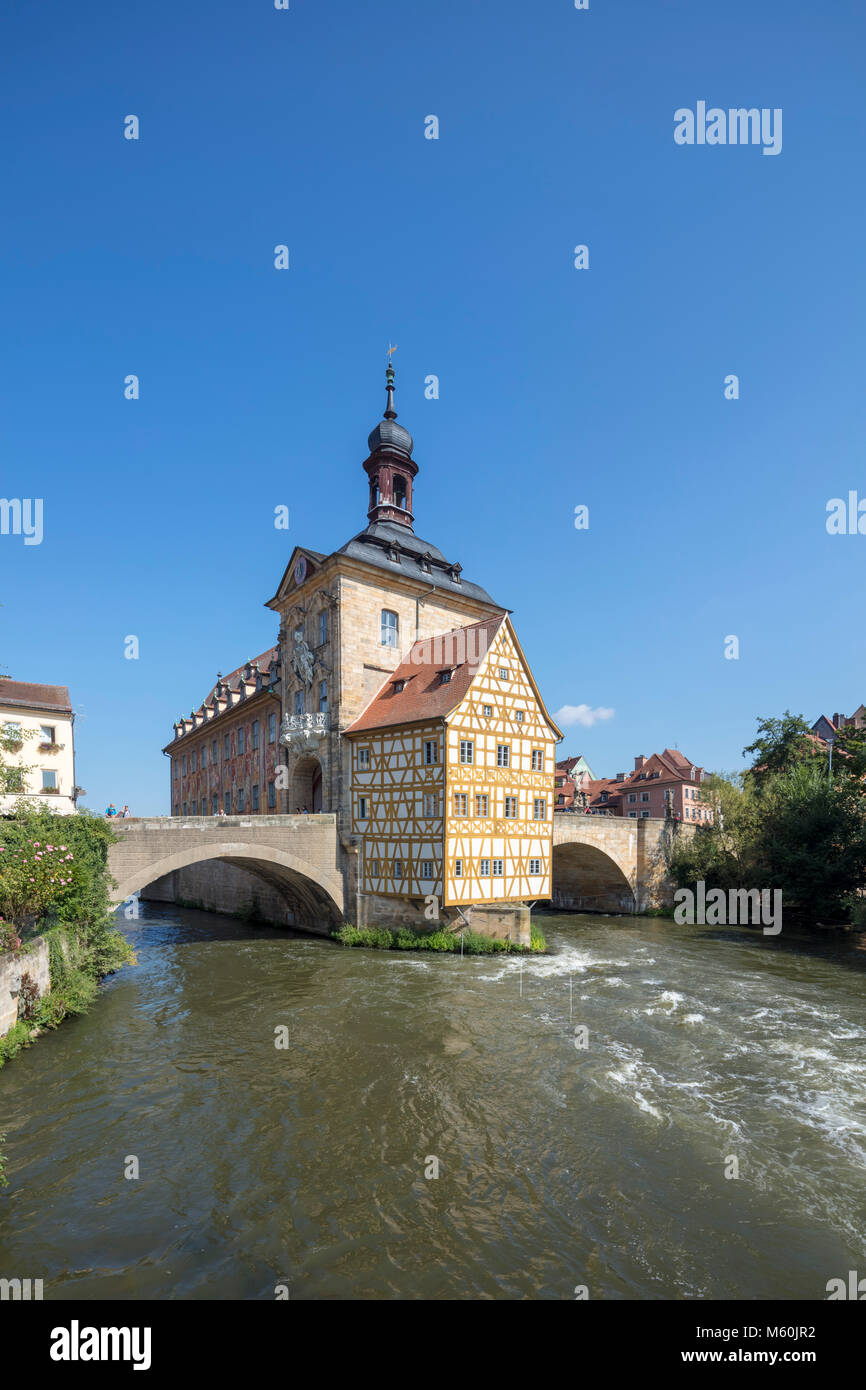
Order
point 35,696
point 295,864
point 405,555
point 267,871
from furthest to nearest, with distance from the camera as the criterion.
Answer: point 35,696 < point 405,555 < point 267,871 < point 295,864

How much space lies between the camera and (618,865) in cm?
3138

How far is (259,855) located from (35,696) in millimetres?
15729

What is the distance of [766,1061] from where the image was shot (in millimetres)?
12000

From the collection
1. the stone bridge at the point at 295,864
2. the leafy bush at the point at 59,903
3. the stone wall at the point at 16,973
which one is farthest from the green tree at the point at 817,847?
the stone wall at the point at 16,973

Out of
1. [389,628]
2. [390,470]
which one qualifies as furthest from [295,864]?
[390,470]

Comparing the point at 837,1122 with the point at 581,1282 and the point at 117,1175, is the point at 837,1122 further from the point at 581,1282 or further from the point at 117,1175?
the point at 117,1175

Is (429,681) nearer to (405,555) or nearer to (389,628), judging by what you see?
(389,628)

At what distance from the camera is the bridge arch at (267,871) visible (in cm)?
1803

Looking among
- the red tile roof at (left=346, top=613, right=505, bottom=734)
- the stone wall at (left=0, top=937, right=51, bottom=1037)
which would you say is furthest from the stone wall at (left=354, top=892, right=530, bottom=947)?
the stone wall at (left=0, top=937, right=51, bottom=1037)

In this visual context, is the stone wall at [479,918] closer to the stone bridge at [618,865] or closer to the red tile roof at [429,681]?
the red tile roof at [429,681]

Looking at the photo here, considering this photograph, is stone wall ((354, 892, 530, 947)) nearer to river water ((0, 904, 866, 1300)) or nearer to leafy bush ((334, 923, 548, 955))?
leafy bush ((334, 923, 548, 955))

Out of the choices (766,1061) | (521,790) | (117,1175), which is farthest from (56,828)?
(766,1061)

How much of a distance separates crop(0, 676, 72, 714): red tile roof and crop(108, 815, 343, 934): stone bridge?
11173 millimetres
